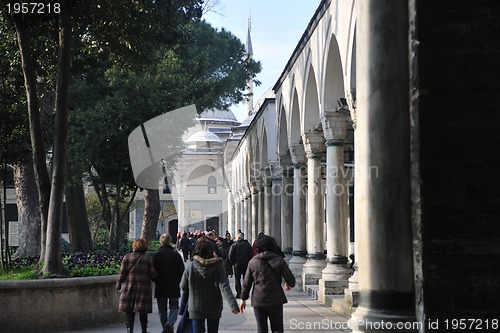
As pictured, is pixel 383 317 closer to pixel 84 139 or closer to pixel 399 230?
pixel 399 230

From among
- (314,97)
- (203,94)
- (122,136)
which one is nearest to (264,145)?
(203,94)

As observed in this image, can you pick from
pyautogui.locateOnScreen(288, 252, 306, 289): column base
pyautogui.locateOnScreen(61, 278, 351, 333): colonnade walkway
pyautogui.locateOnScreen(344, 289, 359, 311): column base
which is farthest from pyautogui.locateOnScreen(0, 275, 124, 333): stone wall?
pyautogui.locateOnScreen(288, 252, 306, 289): column base

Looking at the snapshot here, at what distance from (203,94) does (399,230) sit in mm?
23647

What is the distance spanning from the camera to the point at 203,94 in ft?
95.9

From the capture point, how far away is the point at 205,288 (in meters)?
8.06

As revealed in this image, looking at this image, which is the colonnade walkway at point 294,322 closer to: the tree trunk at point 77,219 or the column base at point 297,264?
the column base at point 297,264

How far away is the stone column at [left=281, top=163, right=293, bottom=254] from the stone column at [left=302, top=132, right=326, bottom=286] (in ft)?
14.1

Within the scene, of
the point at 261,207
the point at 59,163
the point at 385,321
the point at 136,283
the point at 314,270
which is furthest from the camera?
the point at 261,207

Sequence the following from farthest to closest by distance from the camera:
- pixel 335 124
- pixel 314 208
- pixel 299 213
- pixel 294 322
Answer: pixel 299 213
pixel 314 208
pixel 335 124
pixel 294 322

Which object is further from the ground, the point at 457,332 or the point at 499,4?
the point at 499,4

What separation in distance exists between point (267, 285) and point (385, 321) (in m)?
2.70

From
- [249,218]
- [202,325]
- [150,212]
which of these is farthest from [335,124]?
[249,218]

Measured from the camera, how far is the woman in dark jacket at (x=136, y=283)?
1019cm

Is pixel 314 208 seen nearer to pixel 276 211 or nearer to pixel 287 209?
pixel 287 209
